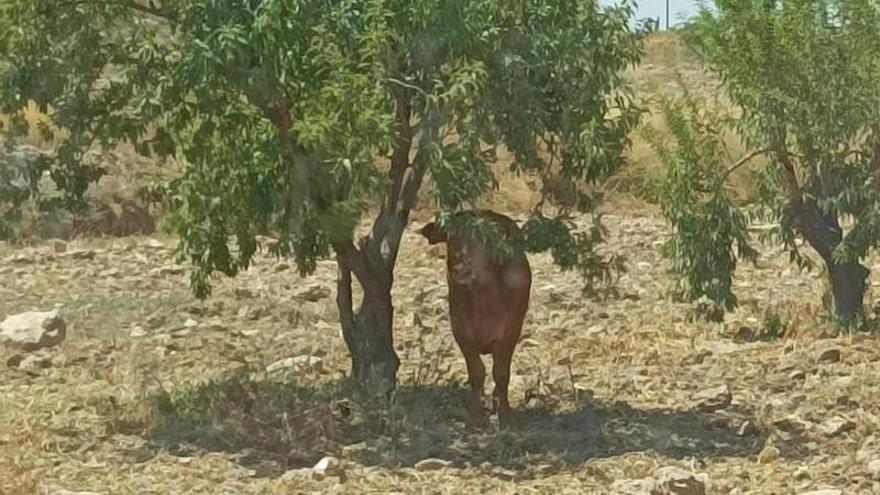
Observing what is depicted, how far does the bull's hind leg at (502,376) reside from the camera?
8.08 metres

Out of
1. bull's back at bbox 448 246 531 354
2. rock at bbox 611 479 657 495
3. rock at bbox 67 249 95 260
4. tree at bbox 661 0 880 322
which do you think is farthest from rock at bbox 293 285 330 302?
rock at bbox 611 479 657 495

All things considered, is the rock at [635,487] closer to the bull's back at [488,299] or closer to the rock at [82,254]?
the bull's back at [488,299]

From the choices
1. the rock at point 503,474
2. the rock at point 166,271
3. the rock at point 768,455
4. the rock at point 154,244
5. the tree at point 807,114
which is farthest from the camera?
the rock at point 154,244

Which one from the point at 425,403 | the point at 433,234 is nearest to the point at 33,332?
the point at 425,403

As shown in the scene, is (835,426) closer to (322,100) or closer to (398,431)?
(398,431)

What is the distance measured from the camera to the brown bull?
7.95 meters

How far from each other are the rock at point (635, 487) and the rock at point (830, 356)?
130 inches

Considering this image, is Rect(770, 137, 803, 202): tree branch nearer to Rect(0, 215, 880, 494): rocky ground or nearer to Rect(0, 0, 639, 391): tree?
Rect(0, 215, 880, 494): rocky ground

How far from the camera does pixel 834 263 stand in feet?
37.0

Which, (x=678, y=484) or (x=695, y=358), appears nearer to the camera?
(x=678, y=484)

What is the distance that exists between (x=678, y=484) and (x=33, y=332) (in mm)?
5384

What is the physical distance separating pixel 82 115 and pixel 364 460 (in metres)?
2.27

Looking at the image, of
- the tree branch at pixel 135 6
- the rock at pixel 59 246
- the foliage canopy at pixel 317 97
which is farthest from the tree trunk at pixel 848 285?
the rock at pixel 59 246

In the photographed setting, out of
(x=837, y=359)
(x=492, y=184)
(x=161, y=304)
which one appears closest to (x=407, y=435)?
(x=492, y=184)
